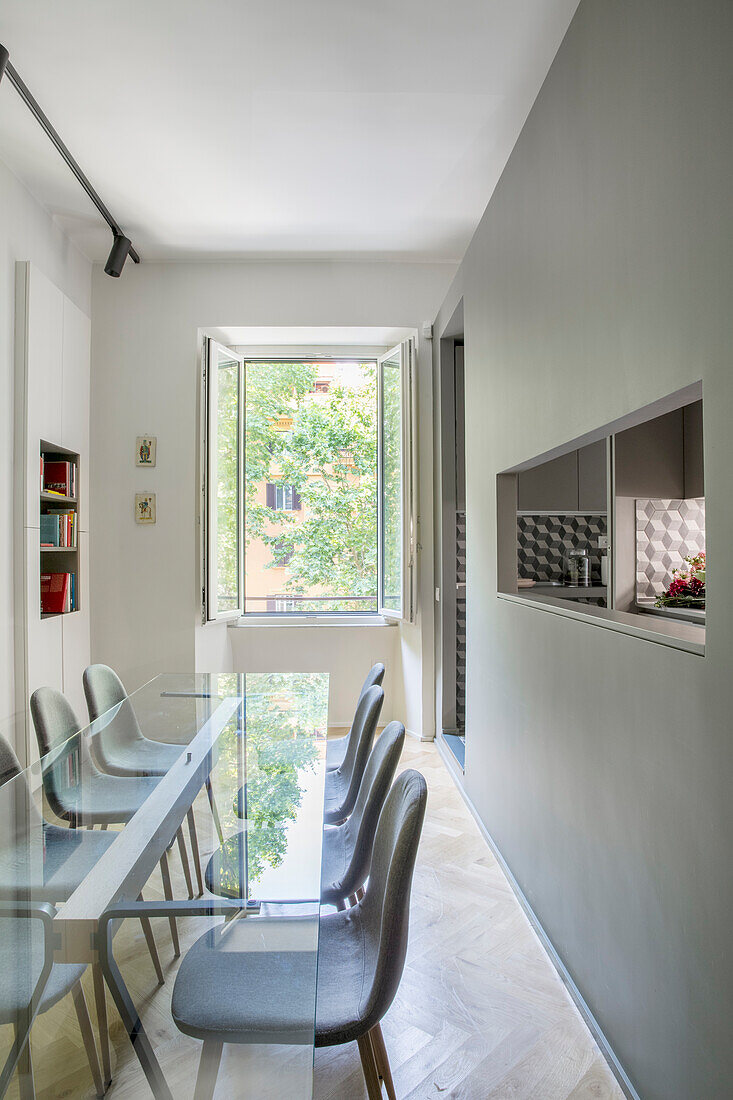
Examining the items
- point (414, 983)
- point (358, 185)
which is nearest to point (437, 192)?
point (358, 185)

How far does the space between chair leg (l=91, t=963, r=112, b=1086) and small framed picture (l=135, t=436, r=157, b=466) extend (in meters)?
4.01

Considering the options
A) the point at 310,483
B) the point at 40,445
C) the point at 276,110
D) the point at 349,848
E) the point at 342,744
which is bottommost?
the point at 342,744

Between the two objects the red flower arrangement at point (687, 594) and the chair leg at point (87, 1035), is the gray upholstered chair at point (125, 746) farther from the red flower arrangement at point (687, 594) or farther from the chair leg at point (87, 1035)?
the red flower arrangement at point (687, 594)

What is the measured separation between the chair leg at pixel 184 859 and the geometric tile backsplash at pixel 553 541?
3.51 meters

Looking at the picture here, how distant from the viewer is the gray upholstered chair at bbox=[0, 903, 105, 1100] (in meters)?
0.90

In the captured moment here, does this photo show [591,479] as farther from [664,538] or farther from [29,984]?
[29,984]

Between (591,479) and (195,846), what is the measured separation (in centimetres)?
381

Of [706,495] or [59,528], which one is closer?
[706,495]

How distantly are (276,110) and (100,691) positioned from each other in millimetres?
2757

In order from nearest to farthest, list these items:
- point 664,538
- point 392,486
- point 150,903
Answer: point 150,903
point 664,538
point 392,486

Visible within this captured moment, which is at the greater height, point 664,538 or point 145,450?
point 145,450

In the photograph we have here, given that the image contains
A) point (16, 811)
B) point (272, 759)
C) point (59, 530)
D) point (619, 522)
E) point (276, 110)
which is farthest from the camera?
point (59, 530)

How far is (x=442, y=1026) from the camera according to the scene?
Answer: 6.32 ft

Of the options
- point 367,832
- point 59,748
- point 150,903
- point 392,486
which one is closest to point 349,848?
point 367,832
